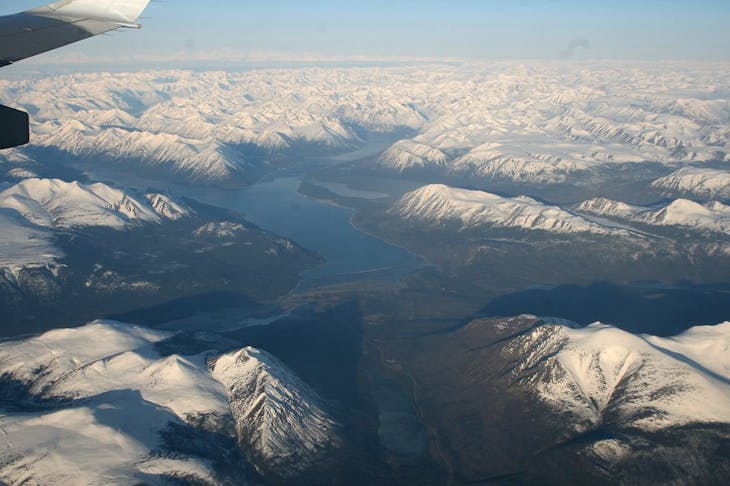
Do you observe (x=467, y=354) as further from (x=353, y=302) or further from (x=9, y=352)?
(x=9, y=352)

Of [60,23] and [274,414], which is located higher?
[60,23]

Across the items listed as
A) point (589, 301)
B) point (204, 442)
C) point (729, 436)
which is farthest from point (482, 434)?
point (589, 301)

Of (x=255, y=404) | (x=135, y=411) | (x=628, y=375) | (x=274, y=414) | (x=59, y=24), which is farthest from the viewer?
(x=628, y=375)

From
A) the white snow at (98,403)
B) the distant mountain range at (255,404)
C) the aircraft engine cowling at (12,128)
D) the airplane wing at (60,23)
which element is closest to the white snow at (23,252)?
the distant mountain range at (255,404)

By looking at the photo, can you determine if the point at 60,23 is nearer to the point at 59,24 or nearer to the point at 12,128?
the point at 59,24

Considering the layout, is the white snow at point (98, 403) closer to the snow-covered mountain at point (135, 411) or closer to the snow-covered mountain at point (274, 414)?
the snow-covered mountain at point (135, 411)

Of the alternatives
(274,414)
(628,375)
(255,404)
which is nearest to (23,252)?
(255,404)

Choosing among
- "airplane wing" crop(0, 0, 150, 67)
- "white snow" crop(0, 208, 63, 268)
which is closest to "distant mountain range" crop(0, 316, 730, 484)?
"airplane wing" crop(0, 0, 150, 67)
